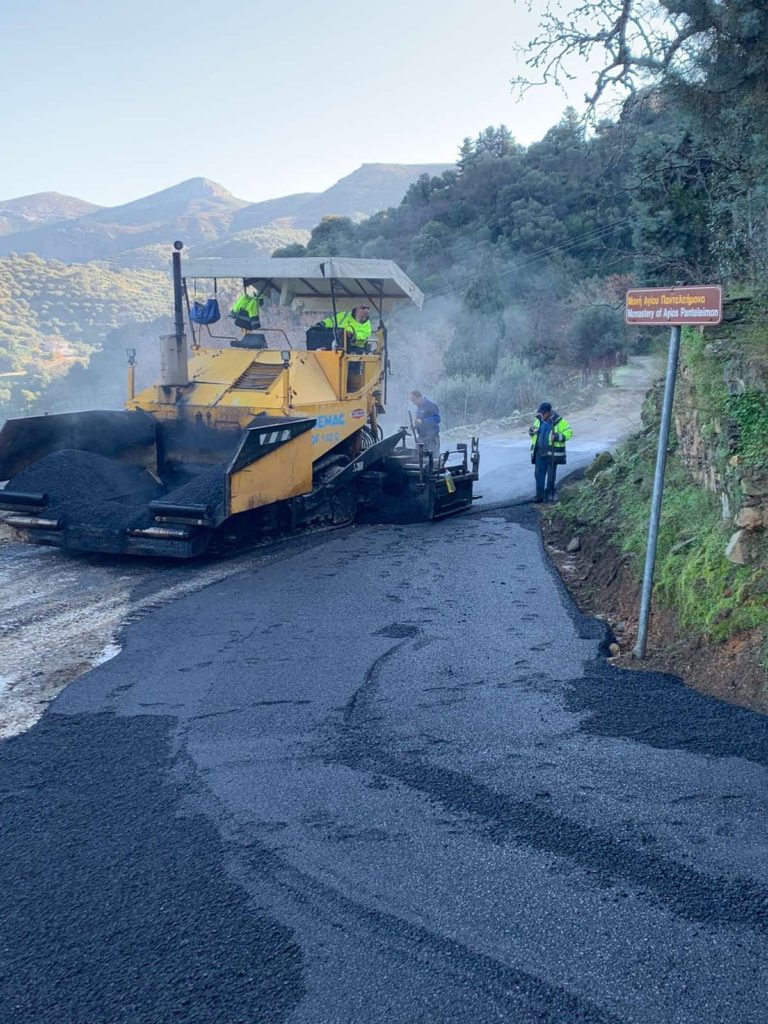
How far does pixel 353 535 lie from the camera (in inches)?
401

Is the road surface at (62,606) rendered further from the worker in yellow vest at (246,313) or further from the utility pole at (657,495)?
the utility pole at (657,495)

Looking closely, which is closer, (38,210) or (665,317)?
(665,317)

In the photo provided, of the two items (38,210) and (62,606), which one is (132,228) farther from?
(62,606)

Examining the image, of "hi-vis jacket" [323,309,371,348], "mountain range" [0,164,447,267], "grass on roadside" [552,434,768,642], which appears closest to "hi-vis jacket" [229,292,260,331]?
"hi-vis jacket" [323,309,371,348]

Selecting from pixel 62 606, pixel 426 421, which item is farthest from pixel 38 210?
pixel 62 606

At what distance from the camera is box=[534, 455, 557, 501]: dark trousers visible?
1202cm

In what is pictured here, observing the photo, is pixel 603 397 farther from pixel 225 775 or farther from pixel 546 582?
pixel 225 775

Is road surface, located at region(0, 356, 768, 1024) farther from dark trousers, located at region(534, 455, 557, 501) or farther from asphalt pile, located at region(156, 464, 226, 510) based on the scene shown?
dark trousers, located at region(534, 455, 557, 501)

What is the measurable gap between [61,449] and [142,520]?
7.10ft

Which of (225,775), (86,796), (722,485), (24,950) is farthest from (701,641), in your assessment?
(24,950)

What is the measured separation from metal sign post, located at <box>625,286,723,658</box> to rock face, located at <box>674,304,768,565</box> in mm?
562

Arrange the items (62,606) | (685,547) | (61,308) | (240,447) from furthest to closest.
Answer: (61,308) < (240,447) < (62,606) < (685,547)

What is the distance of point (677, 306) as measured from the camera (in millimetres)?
5512

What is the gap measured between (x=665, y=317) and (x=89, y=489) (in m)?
5.93
